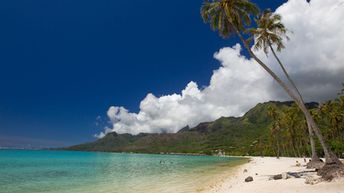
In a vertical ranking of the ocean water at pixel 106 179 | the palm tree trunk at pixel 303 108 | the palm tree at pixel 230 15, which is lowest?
the ocean water at pixel 106 179

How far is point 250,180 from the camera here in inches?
1071

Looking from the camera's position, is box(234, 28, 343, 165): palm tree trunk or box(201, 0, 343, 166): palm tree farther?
box(201, 0, 343, 166): palm tree

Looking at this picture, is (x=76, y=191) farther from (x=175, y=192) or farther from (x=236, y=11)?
(x=236, y=11)

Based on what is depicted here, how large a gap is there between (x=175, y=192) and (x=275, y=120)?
3272 inches

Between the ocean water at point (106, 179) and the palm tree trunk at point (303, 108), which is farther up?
the palm tree trunk at point (303, 108)

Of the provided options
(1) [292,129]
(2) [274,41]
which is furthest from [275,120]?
(2) [274,41]

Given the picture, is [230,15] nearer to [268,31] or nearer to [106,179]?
[268,31]

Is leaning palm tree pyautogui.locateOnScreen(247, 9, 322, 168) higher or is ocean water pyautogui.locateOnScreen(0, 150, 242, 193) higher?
leaning palm tree pyautogui.locateOnScreen(247, 9, 322, 168)

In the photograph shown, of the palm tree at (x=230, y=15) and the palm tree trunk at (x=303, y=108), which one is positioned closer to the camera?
the palm tree trunk at (x=303, y=108)

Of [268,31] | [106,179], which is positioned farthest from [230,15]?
[106,179]

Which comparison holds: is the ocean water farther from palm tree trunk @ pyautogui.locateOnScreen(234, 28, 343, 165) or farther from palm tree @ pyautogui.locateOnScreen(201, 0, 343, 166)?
palm tree @ pyautogui.locateOnScreen(201, 0, 343, 166)

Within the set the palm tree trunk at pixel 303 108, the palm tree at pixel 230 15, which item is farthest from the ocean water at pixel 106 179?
the palm tree at pixel 230 15

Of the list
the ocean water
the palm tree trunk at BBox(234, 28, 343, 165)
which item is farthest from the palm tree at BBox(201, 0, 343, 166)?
the ocean water

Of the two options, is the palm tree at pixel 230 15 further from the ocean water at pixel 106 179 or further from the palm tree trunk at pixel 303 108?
the ocean water at pixel 106 179
